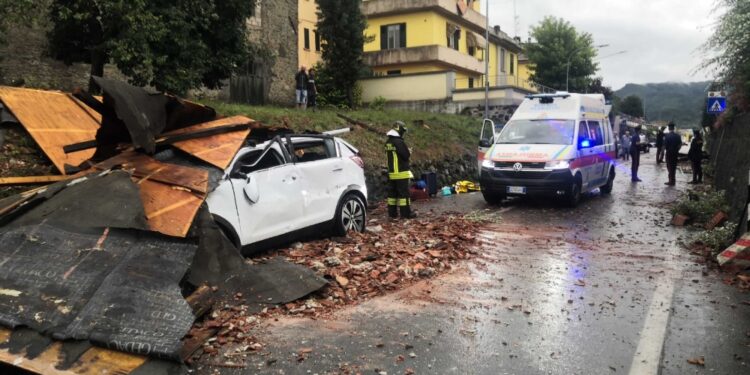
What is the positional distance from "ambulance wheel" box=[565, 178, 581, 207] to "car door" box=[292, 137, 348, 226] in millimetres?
6027

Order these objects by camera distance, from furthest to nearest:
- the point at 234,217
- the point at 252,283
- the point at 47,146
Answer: the point at 47,146 → the point at 234,217 → the point at 252,283

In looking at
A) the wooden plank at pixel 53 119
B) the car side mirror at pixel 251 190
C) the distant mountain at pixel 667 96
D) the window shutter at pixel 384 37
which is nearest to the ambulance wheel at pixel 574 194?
the car side mirror at pixel 251 190

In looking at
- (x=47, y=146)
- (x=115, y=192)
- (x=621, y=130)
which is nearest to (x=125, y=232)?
(x=115, y=192)

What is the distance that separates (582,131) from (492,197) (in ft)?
8.86

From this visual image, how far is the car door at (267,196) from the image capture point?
263 inches

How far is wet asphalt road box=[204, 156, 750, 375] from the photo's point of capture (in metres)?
4.29

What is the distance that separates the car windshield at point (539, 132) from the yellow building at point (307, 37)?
24.1m

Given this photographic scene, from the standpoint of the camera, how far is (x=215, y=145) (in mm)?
6973

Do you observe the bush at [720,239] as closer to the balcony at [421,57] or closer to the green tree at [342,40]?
the green tree at [342,40]

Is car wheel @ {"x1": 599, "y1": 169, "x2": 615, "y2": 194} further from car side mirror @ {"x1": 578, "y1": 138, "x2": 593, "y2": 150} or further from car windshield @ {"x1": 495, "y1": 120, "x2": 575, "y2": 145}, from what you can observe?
car windshield @ {"x1": 495, "y1": 120, "x2": 575, "y2": 145}

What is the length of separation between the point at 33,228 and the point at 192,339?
5.74 ft

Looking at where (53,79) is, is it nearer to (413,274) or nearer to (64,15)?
(64,15)

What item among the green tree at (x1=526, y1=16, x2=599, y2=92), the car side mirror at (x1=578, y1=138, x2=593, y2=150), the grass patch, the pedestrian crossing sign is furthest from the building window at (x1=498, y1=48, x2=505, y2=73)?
the car side mirror at (x1=578, y1=138, x2=593, y2=150)

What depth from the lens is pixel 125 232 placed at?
491cm
